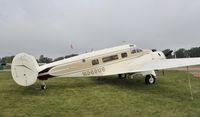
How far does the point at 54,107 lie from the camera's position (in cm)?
1355

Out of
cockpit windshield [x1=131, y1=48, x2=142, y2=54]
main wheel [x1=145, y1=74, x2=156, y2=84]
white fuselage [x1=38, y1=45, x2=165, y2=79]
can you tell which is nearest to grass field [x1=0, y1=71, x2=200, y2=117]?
main wheel [x1=145, y1=74, x2=156, y2=84]

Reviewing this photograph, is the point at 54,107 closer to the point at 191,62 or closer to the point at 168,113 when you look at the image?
the point at 168,113

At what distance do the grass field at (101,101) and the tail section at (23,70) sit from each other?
0.75 m

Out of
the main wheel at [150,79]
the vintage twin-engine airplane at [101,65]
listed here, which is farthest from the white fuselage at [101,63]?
the main wheel at [150,79]

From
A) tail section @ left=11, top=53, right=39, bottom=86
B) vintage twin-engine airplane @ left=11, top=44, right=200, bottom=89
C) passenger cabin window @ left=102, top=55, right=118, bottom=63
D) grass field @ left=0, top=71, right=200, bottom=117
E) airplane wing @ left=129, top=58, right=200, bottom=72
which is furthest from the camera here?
passenger cabin window @ left=102, top=55, right=118, bottom=63

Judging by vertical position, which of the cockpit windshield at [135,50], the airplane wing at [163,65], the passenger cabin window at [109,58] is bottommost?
the airplane wing at [163,65]

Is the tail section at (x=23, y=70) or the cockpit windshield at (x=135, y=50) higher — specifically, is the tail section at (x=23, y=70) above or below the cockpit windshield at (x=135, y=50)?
below

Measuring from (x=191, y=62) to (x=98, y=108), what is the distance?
321 inches

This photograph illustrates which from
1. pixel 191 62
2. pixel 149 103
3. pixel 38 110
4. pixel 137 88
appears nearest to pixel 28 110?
pixel 38 110

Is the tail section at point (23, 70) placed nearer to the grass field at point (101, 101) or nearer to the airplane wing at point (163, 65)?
the grass field at point (101, 101)

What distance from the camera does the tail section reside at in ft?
54.0

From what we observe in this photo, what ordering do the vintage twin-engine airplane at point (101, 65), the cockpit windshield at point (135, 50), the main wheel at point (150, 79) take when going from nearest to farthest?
1. the vintage twin-engine airplane at point (101, 65)
2. the main wheel at point (150, 79)
3. the cockpit windshield at point (135, 50)

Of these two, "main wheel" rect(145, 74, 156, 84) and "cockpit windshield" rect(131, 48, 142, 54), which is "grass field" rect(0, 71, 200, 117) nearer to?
"main wheel" rect(145, 74, 156, 84)

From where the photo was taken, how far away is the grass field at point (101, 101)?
41.7 feet
